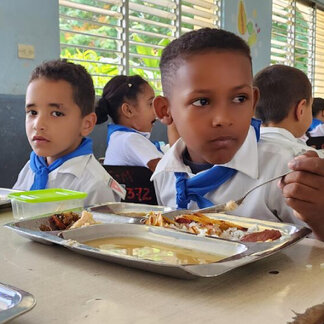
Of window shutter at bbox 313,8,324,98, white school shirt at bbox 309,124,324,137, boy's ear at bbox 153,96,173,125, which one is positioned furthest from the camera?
window shutter at bbox 313,8,324,98

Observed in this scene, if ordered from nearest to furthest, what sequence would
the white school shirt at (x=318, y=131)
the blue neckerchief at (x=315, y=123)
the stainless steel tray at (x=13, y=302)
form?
the stainless steel tray at (x=13, y=302), the white school shirt at (x=318, y=131), the blue neckerchief at (x=315, y=123)

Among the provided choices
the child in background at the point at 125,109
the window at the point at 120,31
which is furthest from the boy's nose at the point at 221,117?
the window at the point at 120,31

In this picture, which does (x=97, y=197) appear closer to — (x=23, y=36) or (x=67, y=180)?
(x=67, y=180)

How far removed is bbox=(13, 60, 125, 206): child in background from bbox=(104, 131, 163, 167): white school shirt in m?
0.91

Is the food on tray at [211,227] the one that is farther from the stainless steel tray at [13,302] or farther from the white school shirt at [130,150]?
the white school shirt at [130,150]

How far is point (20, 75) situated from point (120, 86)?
28.3 inches

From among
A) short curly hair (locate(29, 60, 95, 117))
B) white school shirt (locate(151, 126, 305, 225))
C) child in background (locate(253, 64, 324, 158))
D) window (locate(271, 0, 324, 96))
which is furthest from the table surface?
window (locate(271, 0, 324, 96))

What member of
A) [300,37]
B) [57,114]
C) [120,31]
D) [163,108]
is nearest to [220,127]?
[163,108]

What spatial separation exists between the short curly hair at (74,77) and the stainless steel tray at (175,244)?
940mm

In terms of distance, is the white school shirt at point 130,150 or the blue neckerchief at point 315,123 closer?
the white school shirt at point 130,150

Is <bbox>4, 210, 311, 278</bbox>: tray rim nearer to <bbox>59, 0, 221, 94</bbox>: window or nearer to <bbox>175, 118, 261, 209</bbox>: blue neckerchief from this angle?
<bbox>175, 118, 261, 209</bbox>: blue neckerchief

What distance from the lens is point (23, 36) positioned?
10.2 ft

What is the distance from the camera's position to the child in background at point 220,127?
3.74 ft

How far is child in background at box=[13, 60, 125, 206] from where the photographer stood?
1.55 m
